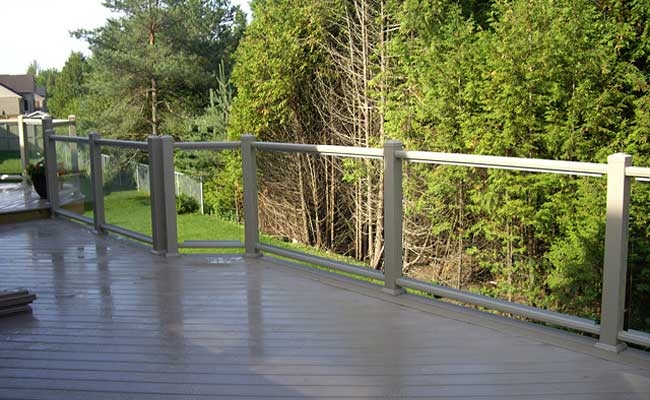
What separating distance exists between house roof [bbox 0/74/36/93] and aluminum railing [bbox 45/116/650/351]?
226 feet

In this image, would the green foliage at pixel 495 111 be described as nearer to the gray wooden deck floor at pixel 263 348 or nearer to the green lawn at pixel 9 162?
the gray wooden deck floor at pixel 263 348

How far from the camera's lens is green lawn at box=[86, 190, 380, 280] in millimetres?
6203

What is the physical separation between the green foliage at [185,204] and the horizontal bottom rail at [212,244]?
346 mm

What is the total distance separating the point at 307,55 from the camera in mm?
15312

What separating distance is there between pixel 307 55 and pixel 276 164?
9428 millimetres

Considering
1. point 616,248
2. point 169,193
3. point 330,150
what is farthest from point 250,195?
point 616,248

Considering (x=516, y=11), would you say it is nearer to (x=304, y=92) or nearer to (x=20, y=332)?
(x=304, y=92)

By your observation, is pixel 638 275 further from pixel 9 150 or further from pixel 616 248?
pixel 9 150

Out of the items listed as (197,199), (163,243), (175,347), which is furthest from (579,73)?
(175,347)

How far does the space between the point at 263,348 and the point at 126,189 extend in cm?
377

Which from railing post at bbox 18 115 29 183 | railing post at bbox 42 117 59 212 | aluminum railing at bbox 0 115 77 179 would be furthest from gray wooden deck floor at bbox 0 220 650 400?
railing post at bbox 18 115 29 183

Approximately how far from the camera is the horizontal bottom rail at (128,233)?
21.8 ft

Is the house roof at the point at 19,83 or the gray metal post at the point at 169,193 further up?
the house roof at the point at 19,83

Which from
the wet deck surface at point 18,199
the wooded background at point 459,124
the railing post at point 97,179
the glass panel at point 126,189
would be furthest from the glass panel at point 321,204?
the wet deck surface at point 18,199
